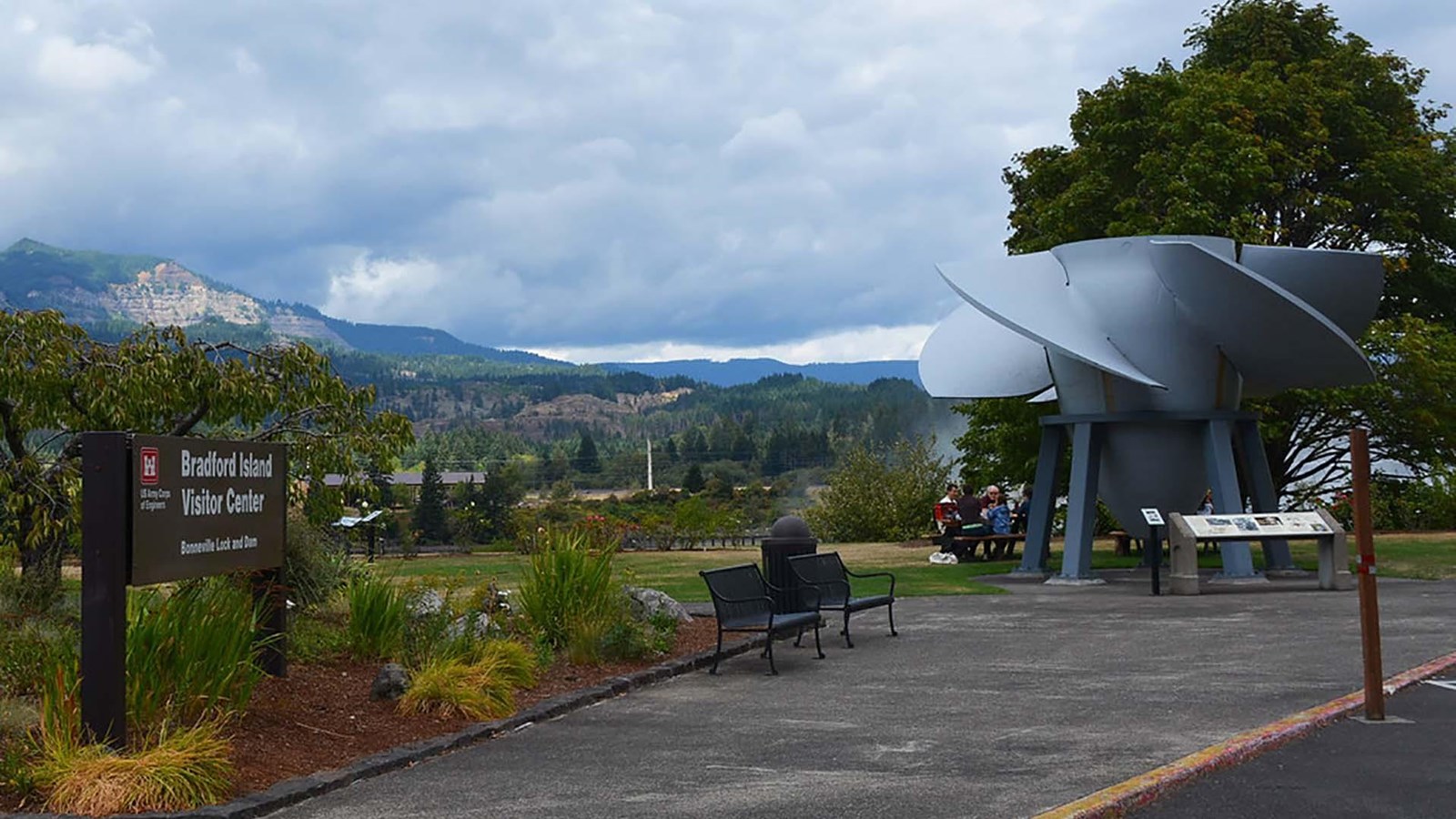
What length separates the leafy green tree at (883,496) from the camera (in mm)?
38500

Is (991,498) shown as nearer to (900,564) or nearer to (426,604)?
(900,564)

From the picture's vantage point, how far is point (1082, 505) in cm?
2102

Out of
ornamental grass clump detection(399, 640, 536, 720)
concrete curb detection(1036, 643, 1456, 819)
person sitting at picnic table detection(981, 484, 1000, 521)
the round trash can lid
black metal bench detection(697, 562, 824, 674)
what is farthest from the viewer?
person sitting at picnic table detection(981, 484, 1000, 521)

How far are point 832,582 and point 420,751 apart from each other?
6643 millimetres

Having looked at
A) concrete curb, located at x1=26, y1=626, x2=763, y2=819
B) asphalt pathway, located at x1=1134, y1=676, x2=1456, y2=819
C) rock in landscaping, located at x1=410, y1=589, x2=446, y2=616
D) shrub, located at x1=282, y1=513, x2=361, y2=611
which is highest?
shrub, located at x1=282, y1=513, x2=361, y2=611

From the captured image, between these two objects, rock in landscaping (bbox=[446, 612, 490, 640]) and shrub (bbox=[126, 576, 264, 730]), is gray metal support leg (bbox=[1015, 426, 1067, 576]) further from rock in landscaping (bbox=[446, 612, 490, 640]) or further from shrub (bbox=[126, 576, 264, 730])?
shrub (bbox=[126, 576, 264, 730])

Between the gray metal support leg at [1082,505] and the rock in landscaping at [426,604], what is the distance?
10758mm

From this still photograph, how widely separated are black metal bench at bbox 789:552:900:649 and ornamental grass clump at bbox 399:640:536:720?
395 centimetres

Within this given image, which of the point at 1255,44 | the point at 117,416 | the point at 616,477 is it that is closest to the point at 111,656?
the point at 117,416

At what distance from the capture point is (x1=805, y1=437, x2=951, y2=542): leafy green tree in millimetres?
38500

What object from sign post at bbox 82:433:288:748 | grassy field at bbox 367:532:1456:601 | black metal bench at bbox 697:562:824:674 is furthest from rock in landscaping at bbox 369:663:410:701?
grassy field at bbox 367:532:1456:601

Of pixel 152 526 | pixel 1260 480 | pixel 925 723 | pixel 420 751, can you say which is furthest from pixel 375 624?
pixel 1260 480

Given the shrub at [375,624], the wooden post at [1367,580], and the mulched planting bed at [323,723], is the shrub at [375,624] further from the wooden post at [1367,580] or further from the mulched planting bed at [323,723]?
the wooden post at [1367,580]

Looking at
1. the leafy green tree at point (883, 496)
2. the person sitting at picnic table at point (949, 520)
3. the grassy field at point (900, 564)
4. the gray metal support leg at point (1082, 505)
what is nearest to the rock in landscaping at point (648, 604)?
the grassy field at point (900, 564)
